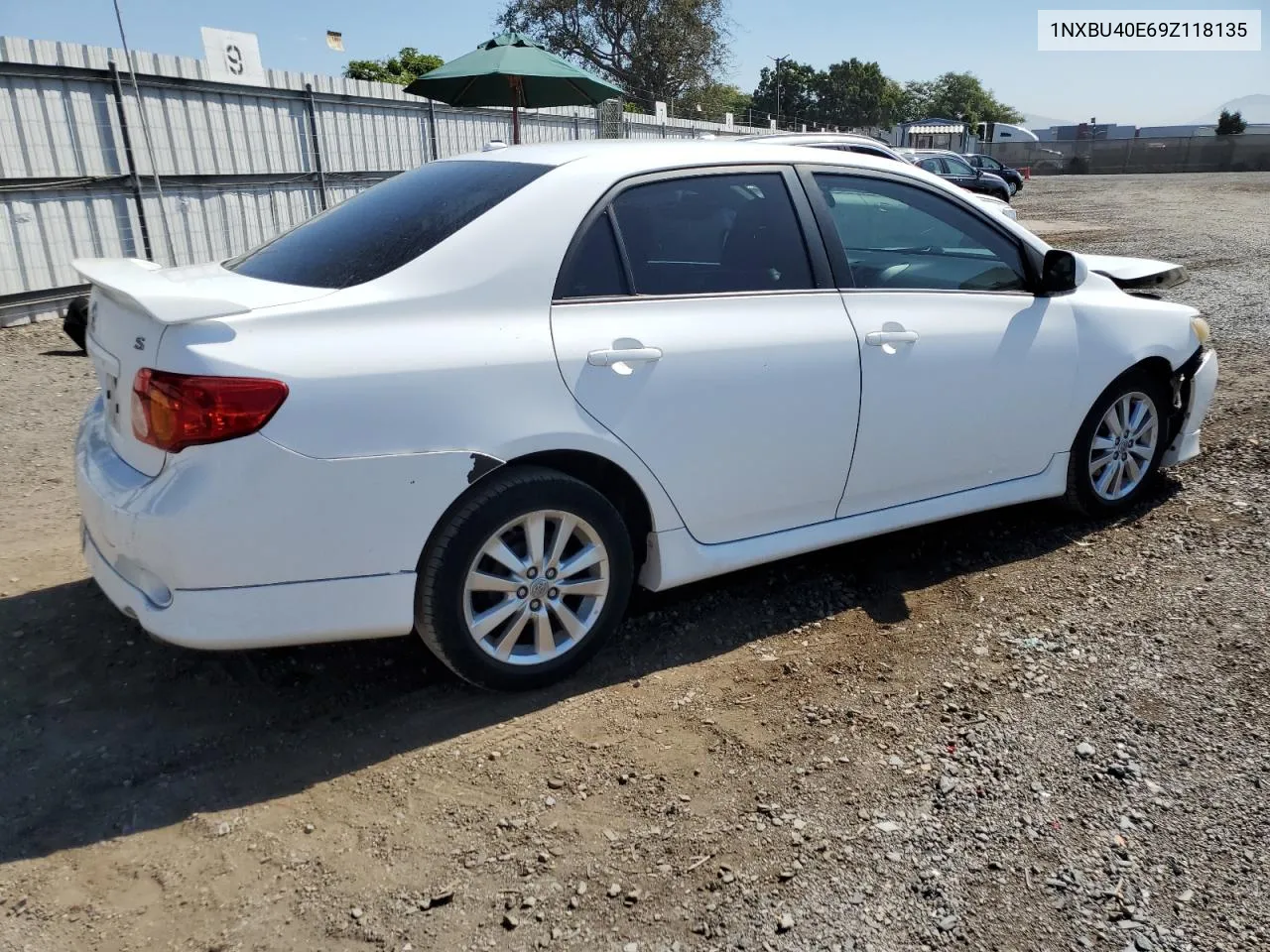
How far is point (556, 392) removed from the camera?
297cm

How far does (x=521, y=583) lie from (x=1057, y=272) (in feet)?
8.77

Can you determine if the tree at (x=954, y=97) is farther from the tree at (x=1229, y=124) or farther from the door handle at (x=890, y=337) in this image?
the door handle at (x=890, y=337)

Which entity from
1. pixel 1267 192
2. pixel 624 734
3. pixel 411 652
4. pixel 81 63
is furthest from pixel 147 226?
pixel 1267 192

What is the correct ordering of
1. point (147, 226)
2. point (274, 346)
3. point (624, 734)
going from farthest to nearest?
point (147, 226) < point (624, 734) < point (274, 346)

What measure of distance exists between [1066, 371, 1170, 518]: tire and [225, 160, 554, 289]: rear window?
2748mm

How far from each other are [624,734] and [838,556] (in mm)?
1664

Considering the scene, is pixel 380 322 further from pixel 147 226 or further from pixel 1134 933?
pixel 147 226

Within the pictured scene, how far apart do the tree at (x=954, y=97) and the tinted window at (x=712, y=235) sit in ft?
456

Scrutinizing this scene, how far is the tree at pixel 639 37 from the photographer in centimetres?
5009

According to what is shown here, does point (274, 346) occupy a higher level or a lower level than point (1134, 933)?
higher

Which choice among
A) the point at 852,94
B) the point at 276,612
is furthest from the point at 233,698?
the point at 852,94

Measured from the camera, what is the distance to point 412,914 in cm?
232

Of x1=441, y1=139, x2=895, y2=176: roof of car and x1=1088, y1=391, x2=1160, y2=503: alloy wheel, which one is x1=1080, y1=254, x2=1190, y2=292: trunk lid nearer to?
x1=1088, y1=391, x2=1160, y2=503: alloy wheel

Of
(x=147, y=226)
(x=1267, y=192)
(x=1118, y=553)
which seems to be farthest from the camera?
(x=1267, y=192)
